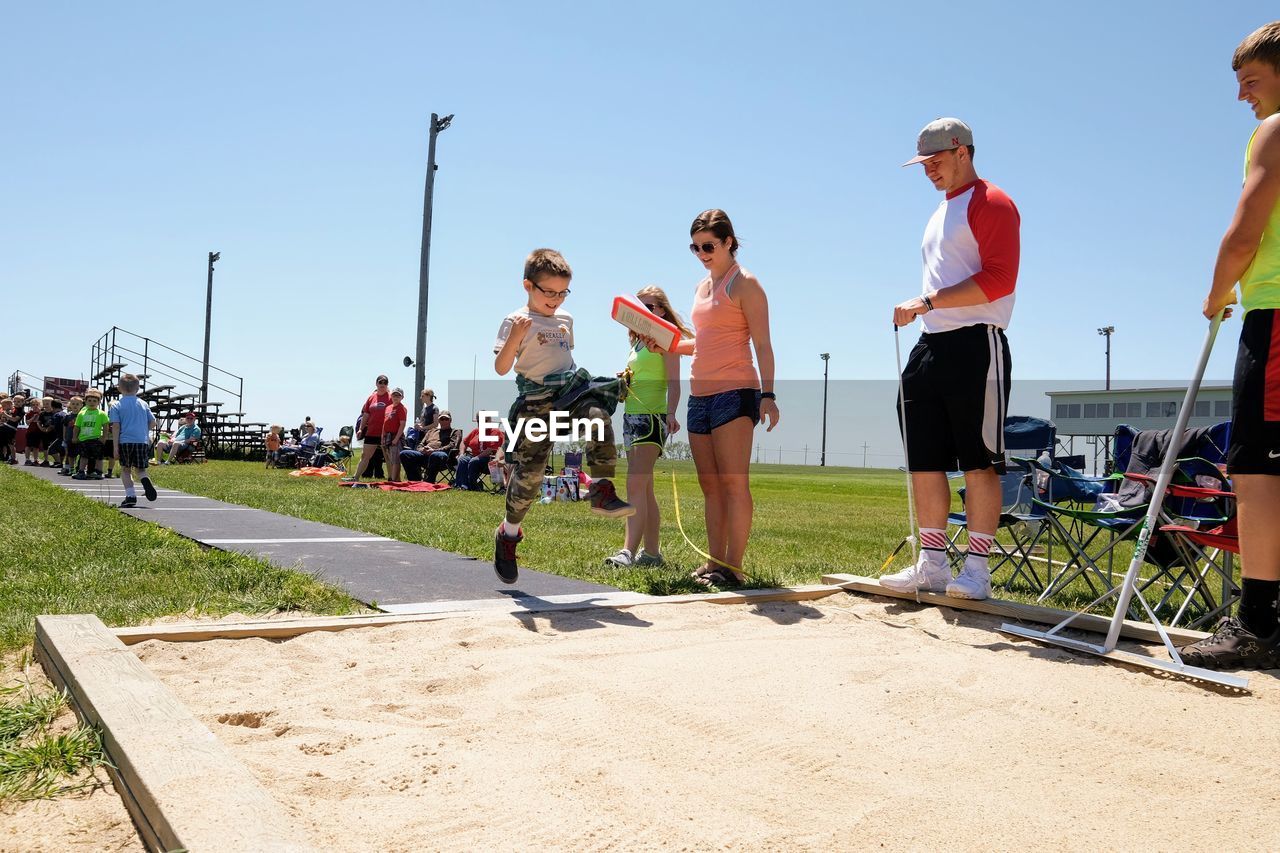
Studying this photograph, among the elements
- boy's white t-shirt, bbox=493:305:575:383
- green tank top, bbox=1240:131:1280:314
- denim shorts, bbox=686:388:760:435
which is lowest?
denim shorts, bbox=686:388:760:435

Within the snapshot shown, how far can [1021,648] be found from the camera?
4027 mm

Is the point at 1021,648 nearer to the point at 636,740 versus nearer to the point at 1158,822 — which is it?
the point at 1158,822

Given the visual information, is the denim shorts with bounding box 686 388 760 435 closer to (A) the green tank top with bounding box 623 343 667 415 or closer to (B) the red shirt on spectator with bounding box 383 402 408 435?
(A) the green tank top with bounding box 623 343 667 415

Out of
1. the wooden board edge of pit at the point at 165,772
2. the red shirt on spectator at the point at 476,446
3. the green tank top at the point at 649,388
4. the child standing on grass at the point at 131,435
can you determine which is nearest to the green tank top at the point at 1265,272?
the green tank top at the point at 649,388

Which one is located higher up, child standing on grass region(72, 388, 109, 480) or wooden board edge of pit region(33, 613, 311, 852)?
child standing on grass region(72, 388, 109, 480)

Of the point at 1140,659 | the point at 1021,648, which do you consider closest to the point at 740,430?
the point at 1021,648

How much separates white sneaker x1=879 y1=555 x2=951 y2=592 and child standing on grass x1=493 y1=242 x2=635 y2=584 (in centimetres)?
144

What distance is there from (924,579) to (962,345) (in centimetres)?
122

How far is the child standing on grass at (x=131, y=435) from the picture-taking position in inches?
449

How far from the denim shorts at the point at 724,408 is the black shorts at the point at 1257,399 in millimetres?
2350

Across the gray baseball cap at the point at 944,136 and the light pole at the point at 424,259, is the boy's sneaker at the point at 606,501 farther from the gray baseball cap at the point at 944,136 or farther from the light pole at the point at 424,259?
the light pole at the point at 424,259

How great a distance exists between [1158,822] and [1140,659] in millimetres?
1645

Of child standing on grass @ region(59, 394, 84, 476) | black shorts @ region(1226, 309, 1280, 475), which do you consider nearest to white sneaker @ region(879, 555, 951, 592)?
black shorts @ region(1226, 309, 1280, 475)

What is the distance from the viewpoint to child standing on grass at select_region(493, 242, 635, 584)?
472cm
